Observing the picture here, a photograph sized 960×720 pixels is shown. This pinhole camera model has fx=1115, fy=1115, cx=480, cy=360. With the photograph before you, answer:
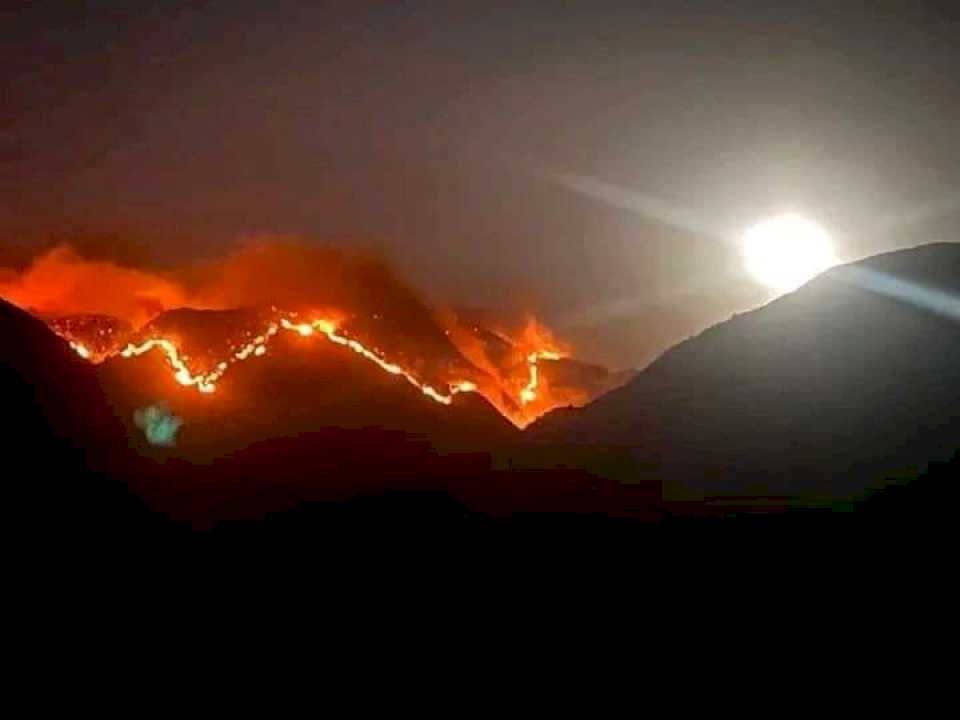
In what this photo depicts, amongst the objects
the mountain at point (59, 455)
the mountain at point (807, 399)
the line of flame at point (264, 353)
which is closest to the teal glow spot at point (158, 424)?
the line of flame at point (264, 353)

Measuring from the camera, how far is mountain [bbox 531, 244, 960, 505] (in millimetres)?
46688

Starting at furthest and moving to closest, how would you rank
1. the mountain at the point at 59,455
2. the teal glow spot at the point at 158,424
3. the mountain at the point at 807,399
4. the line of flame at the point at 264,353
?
1. the line of flame at the point at 264,353
2. the teal glow spot at the point at 158,424
3. the mountain at the point at 807,399
4. the mountain at the point at 59,455

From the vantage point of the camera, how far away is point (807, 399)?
52.7 m

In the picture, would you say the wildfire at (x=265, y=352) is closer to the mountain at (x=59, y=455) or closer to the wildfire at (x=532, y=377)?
the wildfire at (x=532, y=377)

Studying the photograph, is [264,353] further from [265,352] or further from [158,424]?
[158,424]

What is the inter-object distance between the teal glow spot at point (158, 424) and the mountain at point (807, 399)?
30.9 metres

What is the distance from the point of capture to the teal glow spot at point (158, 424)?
8006cm

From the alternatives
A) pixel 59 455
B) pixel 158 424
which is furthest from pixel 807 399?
pixel 158 424

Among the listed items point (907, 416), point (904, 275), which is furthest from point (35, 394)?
point (904, 275)

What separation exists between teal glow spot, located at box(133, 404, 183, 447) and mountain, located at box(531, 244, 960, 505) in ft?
101

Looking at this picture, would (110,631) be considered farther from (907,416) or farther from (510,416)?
(510,416)

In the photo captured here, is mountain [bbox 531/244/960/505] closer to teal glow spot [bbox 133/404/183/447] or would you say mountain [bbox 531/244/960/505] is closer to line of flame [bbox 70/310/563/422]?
teal glow spot [bbox 133/404/183/447]

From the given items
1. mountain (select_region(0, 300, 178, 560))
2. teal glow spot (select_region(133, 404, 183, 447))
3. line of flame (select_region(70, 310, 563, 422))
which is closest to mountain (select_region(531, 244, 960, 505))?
mountain (select_region(0, 300, 178, 560))

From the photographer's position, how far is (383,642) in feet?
116
